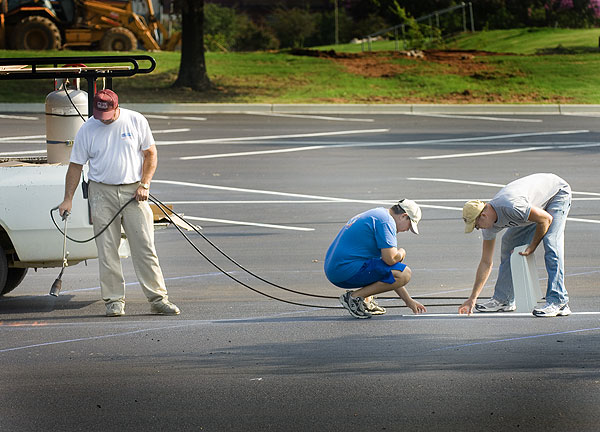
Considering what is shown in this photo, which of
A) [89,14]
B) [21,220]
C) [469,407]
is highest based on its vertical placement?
[89,14]

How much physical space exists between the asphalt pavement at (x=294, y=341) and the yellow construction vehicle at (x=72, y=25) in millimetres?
18660

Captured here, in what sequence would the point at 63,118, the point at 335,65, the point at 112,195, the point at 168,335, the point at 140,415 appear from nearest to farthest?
the point at 140,415, the point at 168,335, the point at 112,195, the point at 63,118, the point at 335,65

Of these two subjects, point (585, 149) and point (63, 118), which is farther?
point (585, 149)

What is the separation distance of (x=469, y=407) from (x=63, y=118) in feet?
16.6

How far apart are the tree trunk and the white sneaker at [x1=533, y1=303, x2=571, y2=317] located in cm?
1907

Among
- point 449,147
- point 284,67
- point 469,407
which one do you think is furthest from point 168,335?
point 284,67

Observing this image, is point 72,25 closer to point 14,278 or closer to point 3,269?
point 14,278

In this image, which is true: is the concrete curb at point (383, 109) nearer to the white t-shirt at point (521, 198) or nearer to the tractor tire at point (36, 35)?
the tractor tire at point (36, 35)

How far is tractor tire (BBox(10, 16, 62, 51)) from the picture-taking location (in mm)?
31812

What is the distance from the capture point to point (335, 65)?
28391mm

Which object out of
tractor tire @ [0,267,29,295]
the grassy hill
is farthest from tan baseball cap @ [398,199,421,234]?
the grassy hill

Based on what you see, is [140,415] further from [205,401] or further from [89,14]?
[89,14]

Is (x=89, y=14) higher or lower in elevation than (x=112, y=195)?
higher

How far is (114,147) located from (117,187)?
0.33m
